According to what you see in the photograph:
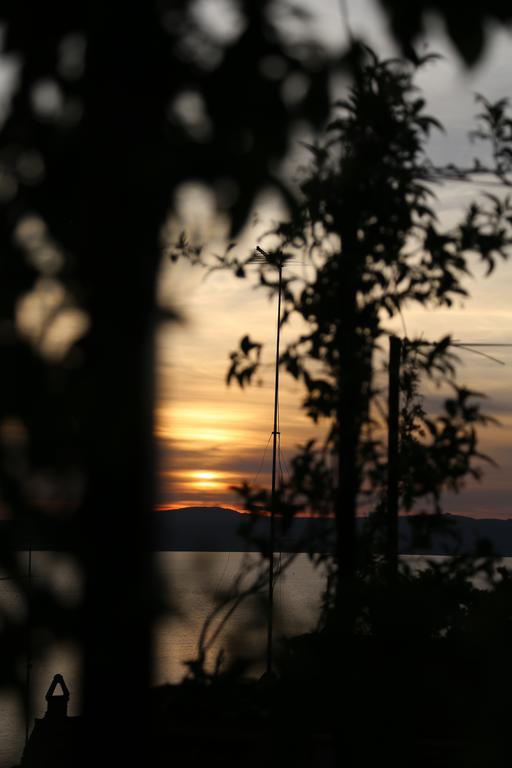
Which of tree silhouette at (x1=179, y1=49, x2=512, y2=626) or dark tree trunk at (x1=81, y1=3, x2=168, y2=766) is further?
tree silhouette at (x1=179, y1=49, x2=512, y2=626)

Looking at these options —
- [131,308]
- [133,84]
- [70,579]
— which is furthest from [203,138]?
[70,579]

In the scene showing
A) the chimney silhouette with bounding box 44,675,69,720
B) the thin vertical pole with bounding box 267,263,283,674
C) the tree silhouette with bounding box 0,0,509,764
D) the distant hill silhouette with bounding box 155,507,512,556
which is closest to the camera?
the tree silhouette with bounding box 0,0,509,764

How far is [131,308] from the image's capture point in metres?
1.52

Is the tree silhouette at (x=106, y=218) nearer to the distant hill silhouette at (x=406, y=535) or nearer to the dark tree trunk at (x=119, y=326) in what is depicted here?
the dark tree trunk at (x=119, y=326)

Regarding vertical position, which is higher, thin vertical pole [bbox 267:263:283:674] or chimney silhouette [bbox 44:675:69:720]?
thin vertical pole [bbox 267:263:283:674]

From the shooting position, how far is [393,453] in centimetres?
316

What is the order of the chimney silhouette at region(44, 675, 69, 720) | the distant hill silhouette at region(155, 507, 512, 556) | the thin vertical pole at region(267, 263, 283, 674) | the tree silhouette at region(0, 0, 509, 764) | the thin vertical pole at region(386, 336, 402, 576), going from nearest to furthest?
the tree silhouette at region(0, 0, 509, 764) → the thin vertical pole at region(267, 263, 283, 674) → the distant hill silhouette at region(155, 507, 512, 556) → the thin vertical pole at region(386, 336, 402, 576) → the chimney silhouette at region(44, 675, 69, 720)

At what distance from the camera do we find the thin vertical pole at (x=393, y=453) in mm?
3105

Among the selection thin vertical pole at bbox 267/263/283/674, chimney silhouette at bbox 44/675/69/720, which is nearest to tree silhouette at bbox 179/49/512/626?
thin vertical pole at bbox 267/263/283/674

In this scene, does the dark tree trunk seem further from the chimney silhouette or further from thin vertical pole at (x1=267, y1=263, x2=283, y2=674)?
the chimney silhouette

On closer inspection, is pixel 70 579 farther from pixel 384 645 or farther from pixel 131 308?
pixel 384 645

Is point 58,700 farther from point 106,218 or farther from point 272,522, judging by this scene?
point 106,218

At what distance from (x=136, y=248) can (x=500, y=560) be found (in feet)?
6.56

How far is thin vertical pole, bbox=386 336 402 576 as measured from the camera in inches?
122
